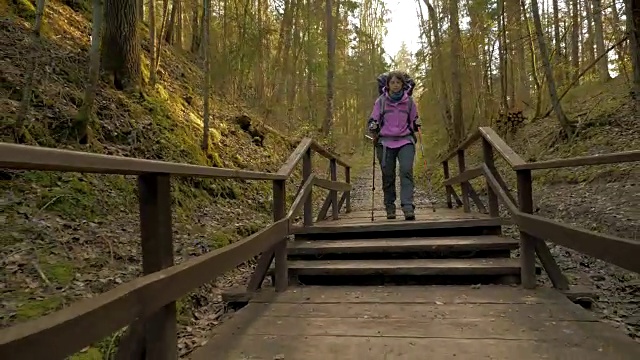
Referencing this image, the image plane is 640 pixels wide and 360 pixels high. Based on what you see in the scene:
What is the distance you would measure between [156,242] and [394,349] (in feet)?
5.01

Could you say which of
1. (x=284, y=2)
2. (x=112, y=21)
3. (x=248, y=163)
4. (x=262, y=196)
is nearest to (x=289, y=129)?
(x=284, y=2)

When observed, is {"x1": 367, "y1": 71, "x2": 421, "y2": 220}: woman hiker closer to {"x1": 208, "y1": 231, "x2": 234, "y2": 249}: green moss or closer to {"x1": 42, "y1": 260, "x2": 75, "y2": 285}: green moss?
{"x1": 208, "y1": 231, "x2": 234, "y2": 249}: green moss

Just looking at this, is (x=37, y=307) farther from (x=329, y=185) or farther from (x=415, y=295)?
(x=329, y=185)

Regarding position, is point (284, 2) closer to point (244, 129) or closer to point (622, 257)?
point (244, 129)

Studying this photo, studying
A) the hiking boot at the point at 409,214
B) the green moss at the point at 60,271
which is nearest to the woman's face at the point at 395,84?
the hiking boot at the point at 409,214

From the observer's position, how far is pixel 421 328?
3.07 metres

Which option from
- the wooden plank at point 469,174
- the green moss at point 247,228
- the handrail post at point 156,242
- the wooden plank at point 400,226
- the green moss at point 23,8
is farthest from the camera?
the green moss at point 23,8

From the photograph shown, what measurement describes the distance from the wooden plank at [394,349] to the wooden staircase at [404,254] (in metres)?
1.36

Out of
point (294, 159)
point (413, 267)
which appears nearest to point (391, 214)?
point (294, 159)

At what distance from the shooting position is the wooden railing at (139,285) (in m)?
1.38

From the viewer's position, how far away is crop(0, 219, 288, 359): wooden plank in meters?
1.32

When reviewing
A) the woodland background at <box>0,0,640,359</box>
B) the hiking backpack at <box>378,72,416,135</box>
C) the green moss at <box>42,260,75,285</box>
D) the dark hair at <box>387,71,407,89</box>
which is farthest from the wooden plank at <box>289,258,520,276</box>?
the dark hair at <box>387,71,407,89</box>

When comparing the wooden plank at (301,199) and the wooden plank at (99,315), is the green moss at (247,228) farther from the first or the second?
the wooden plank at (99,315)

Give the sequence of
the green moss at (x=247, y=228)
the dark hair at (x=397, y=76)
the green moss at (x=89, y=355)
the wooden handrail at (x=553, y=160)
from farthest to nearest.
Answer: the green moss at (x=247, y=228) → the dark hair at (x=397, y=76) → the green moss at (x=89, y=355) → the wooden handrail at (x=553, y=160)
